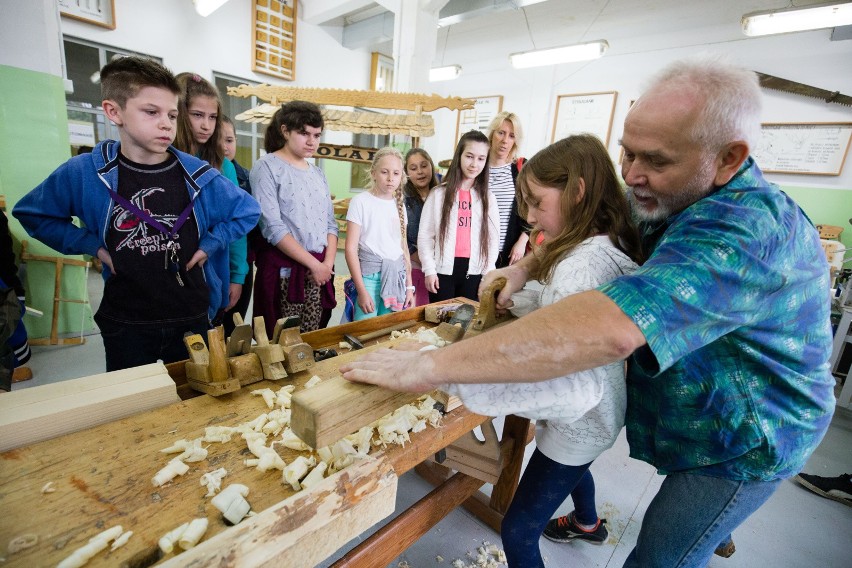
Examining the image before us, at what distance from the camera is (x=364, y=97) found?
4152mm

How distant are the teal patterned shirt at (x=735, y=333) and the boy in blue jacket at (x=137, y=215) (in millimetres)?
1778

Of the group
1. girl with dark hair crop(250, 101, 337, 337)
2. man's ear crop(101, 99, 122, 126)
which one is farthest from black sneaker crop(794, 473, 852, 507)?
man's ear crop(101, 99, 122, 126)

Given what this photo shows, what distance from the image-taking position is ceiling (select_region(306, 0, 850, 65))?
689cm

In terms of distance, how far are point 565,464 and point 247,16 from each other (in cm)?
969

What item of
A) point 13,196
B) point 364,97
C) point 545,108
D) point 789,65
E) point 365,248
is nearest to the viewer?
point 365,248

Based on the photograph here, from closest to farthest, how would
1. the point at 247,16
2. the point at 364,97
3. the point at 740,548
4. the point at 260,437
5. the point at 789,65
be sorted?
the point at 260,437 < the point at 740,548 < the point at 364,97 < the point at 789,65 < the point at 247,16

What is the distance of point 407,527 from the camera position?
1469mm

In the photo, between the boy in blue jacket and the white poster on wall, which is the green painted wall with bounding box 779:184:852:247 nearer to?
the boy in blue jacket

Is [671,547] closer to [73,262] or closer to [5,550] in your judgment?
[5,550]

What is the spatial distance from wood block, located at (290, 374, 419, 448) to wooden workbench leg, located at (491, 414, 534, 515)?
1216 mm

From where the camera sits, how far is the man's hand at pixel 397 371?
3.00ft

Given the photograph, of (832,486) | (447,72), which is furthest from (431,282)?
(447,72)

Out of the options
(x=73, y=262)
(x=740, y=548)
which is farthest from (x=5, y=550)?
(x=73, y=262)

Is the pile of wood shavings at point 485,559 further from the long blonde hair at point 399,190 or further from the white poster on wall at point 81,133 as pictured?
the white poster on wall at point 81,133
